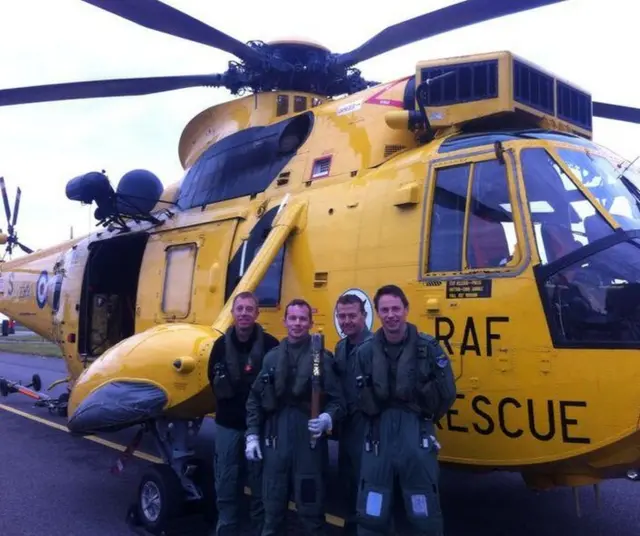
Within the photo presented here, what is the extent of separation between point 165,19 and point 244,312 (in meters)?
2.97

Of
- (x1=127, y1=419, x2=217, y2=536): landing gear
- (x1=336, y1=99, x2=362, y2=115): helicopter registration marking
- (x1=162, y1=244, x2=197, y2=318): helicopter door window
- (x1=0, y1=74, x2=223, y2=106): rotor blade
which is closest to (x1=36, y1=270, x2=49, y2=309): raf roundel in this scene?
(x1=162, y1=244, x2=197, y2=318): helicopter door window

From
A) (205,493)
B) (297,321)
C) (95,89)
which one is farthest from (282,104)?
(205,493)

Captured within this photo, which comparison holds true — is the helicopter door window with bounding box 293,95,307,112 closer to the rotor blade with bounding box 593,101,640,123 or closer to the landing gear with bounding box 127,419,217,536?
the rotor blade with bounding box 593,101,640,123

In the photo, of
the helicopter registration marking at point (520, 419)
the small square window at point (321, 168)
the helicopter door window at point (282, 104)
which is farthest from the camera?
the helicopter door window at point (282, 104)

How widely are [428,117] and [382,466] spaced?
9.56 ft

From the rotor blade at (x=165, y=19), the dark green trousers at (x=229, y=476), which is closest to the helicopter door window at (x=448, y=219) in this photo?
the dark green trousers at (x=229, y=476)

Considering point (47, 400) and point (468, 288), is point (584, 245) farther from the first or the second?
point (47, 400)

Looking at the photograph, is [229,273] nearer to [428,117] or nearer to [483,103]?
[428,117]

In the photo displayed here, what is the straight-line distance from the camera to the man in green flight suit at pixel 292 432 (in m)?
4.05

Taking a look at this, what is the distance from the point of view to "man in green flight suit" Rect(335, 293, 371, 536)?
407cm

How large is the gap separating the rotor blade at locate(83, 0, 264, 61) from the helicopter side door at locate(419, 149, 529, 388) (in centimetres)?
285

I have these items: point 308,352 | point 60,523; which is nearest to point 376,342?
point 308,352

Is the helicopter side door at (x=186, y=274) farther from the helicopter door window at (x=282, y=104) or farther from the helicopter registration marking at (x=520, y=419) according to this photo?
the helicopter registration marking at (x=520, y=419)

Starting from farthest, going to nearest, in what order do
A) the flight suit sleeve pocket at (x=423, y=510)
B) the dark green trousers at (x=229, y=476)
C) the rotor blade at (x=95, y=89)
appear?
the rotor blade at (x=95, y=89)
the dark green trousers at (x=229, y=476)
the flight suit sleeve pocket at (x=423, y=510)
